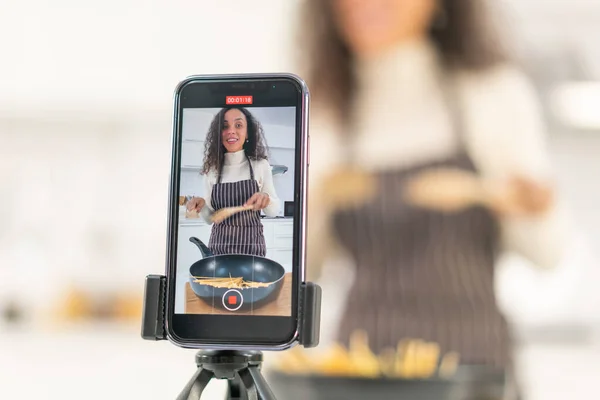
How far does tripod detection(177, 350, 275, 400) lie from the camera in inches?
12.2

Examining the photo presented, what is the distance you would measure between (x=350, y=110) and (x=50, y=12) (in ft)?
2.32

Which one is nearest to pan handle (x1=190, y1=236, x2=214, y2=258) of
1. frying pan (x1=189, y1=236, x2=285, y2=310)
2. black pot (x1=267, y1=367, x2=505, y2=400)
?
frying pan (x1=189, y1=236, x2=285, y2=310)

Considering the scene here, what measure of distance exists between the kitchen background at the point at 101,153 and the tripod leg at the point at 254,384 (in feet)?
3.62

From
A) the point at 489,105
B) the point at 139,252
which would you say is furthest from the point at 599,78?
the point at 139,252

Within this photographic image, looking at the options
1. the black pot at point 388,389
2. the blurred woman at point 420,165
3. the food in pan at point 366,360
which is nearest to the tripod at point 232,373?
the black pot at point 388,389

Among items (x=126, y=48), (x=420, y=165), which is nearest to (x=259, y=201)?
(x=420, y=165)

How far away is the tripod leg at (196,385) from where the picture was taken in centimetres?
32

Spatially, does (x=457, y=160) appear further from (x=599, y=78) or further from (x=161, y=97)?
(x=161, y=97)

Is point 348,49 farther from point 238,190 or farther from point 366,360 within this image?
point 238,190

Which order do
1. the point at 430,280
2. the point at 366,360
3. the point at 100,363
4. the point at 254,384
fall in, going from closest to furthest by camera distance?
the point at 254,384 → the point at 366,360 → the point at 430,280 → the point at 100,363

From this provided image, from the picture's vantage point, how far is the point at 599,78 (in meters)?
1.29

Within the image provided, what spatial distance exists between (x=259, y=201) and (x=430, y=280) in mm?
979

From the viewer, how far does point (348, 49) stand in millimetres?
1322

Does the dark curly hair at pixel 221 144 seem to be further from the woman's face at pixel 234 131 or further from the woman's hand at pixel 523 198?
the woman's hand at pixel 523 198
